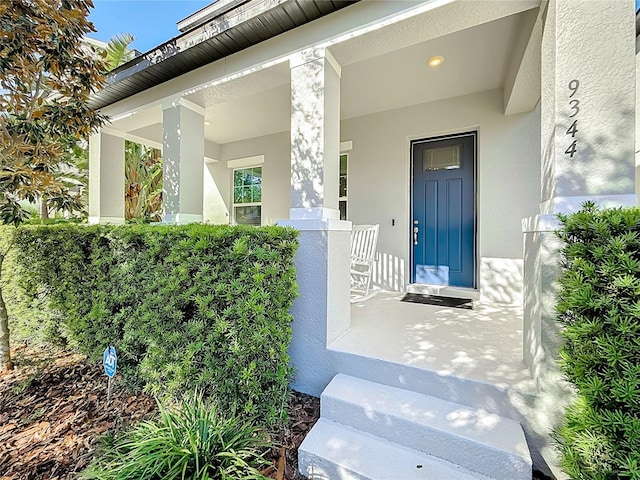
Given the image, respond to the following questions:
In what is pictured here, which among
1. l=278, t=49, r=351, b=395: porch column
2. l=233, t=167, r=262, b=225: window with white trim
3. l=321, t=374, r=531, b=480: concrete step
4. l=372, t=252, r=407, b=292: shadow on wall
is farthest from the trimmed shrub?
l=233, t=167, r=262, b=225: window with white trim

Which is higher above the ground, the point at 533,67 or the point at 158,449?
the point at 533,67

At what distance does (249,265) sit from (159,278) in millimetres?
842

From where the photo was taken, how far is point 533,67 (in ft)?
9.93

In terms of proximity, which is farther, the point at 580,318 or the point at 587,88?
the point at 587,88

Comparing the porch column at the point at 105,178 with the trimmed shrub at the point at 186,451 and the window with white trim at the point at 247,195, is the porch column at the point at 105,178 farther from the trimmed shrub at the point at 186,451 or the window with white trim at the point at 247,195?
the trimmed shrub at the point at 186,451

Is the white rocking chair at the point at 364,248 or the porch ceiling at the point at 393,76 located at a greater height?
the porch ceiling at the point at 393,76

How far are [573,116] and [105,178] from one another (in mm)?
5991

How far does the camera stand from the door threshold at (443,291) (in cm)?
446

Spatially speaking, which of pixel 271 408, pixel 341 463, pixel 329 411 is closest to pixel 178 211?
pixel 271 408

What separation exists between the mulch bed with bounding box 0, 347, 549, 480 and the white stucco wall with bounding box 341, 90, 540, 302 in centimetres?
296

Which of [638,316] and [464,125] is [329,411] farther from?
[464,125]

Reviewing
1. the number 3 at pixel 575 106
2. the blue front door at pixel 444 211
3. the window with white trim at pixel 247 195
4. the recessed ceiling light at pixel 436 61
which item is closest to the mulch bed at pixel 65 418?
the number 3 at pixel 575 106

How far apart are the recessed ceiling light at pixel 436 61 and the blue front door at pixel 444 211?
4.60ft

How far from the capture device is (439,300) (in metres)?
4.30
